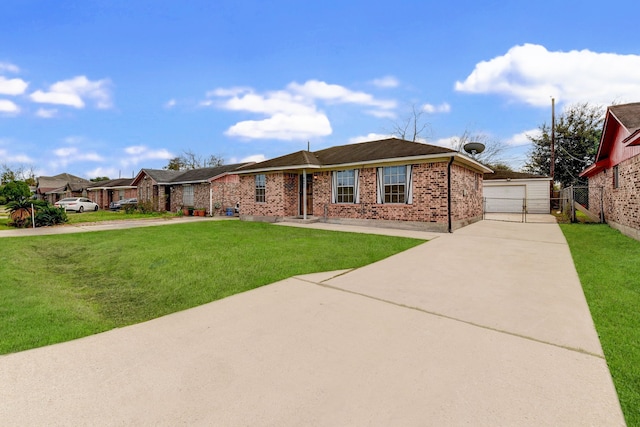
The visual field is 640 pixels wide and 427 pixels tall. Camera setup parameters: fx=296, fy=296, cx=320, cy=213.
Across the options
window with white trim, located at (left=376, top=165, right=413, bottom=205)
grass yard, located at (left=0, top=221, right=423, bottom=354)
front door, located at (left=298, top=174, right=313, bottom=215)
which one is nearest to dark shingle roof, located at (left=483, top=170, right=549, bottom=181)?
window with white trim, located at (left=376, top=165, right=413, bottom=205)

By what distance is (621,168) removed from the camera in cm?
1120

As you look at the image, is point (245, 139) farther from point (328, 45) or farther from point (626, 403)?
point (626, 403)

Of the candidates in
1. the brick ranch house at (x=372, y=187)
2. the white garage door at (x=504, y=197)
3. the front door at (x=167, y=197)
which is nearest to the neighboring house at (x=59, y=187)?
the front door at (x=167, y=197)

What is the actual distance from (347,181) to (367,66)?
678 centimetres

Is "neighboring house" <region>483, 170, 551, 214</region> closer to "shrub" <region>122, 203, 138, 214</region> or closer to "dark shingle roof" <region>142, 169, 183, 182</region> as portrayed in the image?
"dark shingle roof" <region>142, 169, 183, 182</region>

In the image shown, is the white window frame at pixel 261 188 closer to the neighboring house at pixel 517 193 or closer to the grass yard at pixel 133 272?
the grass yard at pixel 133 272

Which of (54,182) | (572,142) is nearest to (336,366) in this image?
(572,142)

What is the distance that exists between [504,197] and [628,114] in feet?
40.1

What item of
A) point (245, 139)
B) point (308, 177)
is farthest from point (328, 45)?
point (245, 139)

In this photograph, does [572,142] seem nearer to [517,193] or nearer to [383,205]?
[517,193]

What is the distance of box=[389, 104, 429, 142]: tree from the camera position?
104 feet

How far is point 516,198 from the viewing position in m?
21.9

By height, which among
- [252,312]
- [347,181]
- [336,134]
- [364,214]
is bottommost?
[252,312]

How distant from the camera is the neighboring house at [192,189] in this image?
22.9m
